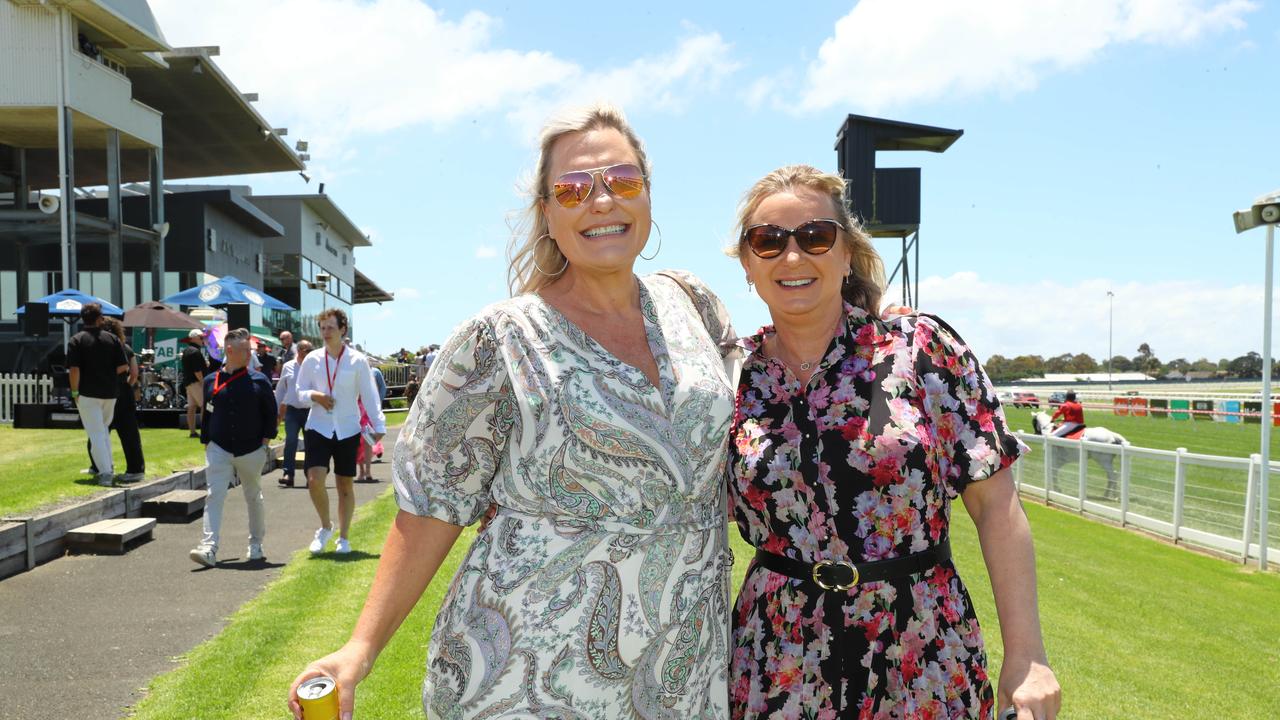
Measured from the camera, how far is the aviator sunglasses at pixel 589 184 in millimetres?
2209

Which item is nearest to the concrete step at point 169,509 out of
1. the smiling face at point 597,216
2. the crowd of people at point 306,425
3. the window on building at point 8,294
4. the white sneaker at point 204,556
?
the crowd of people at point 306,425

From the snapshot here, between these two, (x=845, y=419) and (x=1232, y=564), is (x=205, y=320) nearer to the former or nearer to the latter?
(x=1232, y=564)

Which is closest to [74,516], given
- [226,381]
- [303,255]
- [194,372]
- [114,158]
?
[226,381]

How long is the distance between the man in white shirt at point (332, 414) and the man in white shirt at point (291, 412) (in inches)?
22.0

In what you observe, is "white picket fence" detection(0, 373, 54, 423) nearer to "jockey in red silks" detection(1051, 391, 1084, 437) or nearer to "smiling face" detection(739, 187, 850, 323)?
"jockey in red silks" detection(1051, 391, 1084, 437)

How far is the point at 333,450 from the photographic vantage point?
838 centimetres

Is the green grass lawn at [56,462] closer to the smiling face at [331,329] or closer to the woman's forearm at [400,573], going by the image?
the smiling face at [331,329]

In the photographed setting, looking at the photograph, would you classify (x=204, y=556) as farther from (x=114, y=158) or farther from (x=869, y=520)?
(x=114, y=158)

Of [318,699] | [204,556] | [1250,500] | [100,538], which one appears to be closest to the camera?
[318,699]

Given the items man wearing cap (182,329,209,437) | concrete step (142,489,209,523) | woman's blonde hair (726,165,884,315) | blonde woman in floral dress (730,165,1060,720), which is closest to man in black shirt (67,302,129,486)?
concrete step (142,489,209,523)

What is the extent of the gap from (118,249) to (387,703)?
2347cm

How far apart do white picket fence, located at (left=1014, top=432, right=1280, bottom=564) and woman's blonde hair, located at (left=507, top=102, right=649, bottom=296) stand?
1079cm

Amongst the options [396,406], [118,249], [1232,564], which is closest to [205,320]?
[118,249]

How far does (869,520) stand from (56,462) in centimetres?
1233
